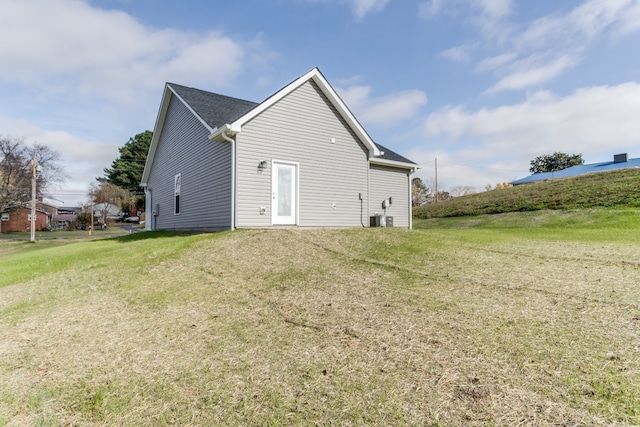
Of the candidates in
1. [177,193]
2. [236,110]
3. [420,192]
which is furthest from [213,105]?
[420,192]

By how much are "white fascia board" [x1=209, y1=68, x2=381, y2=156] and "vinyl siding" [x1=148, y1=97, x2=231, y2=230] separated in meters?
0.88

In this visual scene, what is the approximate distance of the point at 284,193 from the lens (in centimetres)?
1039

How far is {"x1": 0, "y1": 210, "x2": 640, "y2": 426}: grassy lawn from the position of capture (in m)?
2.04

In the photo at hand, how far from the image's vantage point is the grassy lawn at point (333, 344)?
2.04 m

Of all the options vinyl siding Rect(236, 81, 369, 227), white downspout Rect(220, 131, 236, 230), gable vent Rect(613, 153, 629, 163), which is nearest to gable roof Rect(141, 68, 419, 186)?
white downspout Rect(220, 131, 236, 230)

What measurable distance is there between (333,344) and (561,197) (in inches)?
919

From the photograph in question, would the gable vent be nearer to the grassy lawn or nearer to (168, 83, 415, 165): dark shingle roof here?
(168, 83, 415, 165): dark shingle roof

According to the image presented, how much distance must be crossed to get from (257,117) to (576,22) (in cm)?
1117

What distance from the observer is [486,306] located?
3533 millimetres

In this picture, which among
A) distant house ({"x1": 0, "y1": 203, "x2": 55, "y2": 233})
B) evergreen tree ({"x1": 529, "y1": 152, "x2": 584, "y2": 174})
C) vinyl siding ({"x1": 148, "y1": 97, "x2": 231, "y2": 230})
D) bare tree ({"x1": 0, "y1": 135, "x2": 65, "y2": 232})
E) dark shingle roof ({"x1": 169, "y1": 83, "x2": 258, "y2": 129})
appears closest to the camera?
vinyl siding ({"x1": 148, "y1": 97, "x2": 231, "y2": 230})

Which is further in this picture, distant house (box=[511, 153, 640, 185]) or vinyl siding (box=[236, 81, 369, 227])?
distant house (box=[511, 153, 640, 185])

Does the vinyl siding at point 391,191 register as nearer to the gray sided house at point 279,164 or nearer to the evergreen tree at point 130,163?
the gray sided house at point 279,164

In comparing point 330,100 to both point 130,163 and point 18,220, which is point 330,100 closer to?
point 130,163

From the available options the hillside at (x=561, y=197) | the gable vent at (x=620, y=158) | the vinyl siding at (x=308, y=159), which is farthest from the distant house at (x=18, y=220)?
the gable vent at (x=620, y=158)
